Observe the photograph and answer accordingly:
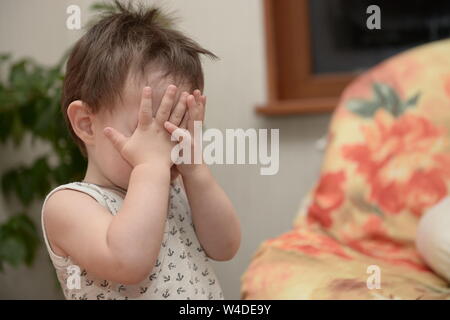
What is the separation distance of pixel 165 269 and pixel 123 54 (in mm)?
202

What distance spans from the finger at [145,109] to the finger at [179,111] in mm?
19

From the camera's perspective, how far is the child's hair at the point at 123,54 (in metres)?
0.53

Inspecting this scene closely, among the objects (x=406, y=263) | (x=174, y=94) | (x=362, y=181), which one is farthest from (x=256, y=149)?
(x=362, y=181)

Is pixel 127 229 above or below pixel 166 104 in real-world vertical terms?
below

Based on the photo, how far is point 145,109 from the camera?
523 mm

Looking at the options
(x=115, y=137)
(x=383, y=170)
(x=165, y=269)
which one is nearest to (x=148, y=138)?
(x=115, y=137)

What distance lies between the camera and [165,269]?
59 centimetres

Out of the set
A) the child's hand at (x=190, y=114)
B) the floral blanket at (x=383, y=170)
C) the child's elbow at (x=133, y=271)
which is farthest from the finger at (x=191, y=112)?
the floral blanket at (x=383, y=170)

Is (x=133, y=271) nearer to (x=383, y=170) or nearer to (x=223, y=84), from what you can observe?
(x=223, y=84)

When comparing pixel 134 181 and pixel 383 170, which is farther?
pixel 383 170

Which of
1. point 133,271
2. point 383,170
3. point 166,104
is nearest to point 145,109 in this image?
point 166,104

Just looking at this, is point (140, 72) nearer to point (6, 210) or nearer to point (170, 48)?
point (170, 48)

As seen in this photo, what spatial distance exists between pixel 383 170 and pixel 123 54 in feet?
2.69

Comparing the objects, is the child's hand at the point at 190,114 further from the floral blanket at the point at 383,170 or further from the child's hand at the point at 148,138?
the floral blanket at the point at 383,170
